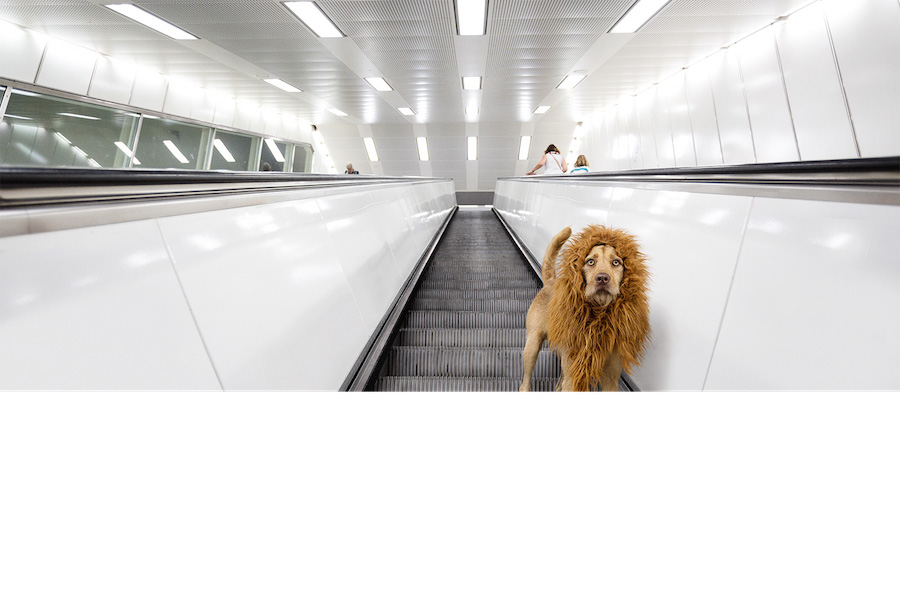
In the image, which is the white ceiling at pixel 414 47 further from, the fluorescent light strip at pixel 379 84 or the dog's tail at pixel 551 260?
the dog's tail at pixel 551 260

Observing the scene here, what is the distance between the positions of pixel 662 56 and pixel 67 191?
11871 mm

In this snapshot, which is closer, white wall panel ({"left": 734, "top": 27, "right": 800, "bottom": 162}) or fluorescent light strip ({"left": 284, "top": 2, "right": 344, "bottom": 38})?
fluorescent light strip ({"left": 284, "top": 2, "right": 344, "bottom": 38})

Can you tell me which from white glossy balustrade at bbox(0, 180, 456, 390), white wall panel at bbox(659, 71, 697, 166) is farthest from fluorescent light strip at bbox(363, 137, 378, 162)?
white glossy balustrade at bbox(0, 180, 456, 390)

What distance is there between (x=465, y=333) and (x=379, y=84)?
11076 mm

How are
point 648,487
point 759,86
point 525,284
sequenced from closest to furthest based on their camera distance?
point 648,487 < point 525,284 < point 759,86

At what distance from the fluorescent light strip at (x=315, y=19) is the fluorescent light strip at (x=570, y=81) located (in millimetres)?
6145

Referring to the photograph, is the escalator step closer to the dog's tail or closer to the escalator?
the escalator

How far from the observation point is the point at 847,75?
6.32m

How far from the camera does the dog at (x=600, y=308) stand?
2178 millimetres

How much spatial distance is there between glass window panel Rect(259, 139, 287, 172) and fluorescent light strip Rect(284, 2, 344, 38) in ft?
30.5

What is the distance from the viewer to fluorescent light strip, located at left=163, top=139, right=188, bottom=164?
38.3 feet

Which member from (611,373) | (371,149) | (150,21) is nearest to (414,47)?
(150,21)

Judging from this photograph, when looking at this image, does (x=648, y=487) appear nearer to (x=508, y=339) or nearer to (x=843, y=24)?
(x=508, y=339)

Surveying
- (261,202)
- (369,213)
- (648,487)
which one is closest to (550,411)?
(648,487)
